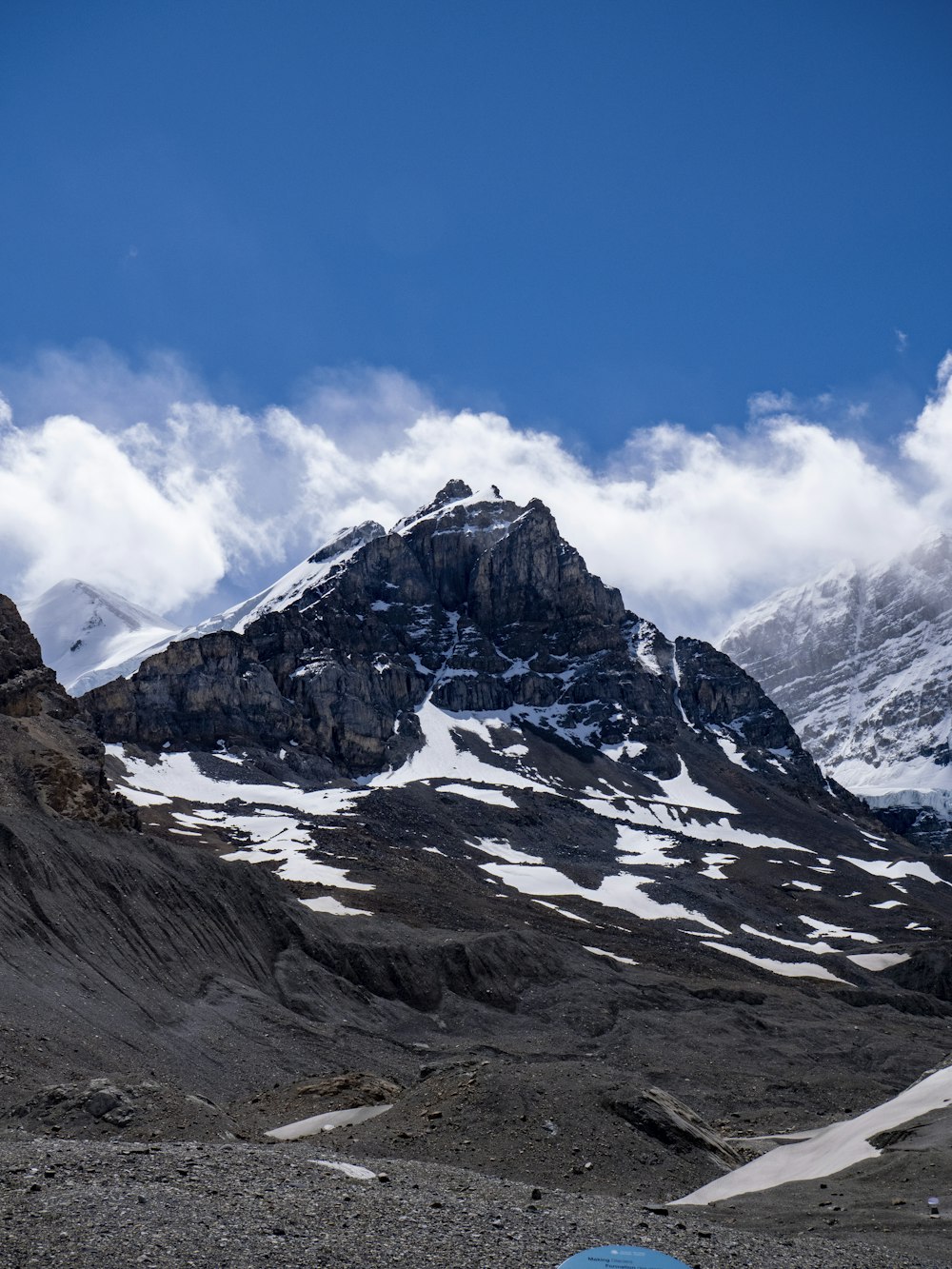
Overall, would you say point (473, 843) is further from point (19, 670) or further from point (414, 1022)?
point (414, 1022)

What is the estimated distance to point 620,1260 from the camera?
12844 mm

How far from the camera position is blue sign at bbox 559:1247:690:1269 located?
41.6ft

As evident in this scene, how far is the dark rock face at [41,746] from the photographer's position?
6831 centimetres

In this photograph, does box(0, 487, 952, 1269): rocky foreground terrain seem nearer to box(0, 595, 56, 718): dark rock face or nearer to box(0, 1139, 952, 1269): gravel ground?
box(0, 1139, 952, 1269): gravel ground

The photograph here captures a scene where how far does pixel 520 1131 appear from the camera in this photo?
84.4ft

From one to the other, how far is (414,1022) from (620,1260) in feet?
171

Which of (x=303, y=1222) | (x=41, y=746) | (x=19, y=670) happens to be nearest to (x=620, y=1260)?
(x=303, y=1222)

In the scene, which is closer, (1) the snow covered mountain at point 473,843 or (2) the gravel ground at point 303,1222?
(2) the gravel ground at point 303,1222

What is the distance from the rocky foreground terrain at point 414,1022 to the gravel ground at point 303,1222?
8 centimetres

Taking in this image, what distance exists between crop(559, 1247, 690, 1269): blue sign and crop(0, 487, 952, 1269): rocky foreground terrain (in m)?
1.65

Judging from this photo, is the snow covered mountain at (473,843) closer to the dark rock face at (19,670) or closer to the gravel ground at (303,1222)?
the dark rock face at (19,670)

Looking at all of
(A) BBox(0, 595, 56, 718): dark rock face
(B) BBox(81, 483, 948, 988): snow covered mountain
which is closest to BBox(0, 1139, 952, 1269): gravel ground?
(B) BBox(81, 483, 948, 988): snow covered mountain

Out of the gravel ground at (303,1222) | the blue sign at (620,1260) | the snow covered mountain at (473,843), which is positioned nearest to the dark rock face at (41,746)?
the snow covered mountain at (473,843)

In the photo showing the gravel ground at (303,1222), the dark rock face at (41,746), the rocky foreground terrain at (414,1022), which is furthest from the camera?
the dark rock face at (41,746)
